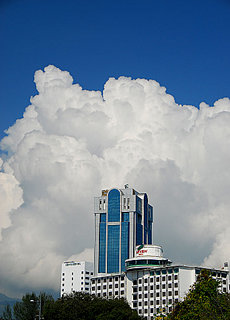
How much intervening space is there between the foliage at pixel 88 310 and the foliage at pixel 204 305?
27475mm

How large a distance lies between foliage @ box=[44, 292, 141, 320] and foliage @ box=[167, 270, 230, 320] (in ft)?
90.1

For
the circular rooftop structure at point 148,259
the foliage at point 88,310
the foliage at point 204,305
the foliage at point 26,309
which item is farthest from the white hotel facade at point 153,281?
→ the foliage at point 204,305

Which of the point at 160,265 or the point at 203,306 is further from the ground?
the point at 160,265

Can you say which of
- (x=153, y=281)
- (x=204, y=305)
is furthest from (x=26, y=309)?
(x=204, y=305)

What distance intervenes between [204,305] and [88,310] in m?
46.3

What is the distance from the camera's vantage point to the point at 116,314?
105 meters

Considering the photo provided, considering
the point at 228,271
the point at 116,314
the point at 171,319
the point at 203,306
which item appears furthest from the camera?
the point at 228,271

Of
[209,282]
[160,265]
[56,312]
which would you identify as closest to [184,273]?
[160,265]

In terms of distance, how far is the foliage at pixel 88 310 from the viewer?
104812 mm

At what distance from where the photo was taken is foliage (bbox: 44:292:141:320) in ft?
344

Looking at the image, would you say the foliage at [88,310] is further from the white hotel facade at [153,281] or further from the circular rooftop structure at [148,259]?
the circular rooftop structure at [148,259]

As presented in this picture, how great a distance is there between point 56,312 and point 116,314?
12461mm

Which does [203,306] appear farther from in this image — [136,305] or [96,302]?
[136,305]

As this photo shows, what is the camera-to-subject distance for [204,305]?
64312mm
